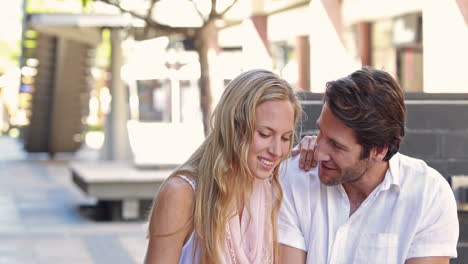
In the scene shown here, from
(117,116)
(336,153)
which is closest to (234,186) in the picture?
(336,153)

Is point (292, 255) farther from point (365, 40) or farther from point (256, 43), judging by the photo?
point (365, 40)

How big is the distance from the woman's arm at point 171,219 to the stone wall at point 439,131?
3.48 ft

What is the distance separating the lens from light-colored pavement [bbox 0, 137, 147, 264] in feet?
29.7

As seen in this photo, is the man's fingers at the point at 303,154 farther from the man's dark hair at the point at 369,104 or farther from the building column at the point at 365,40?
the building column at the point at 365,40

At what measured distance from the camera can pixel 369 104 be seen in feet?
8.96

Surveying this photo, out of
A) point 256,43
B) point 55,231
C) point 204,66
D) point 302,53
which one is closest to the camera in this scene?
point 204,66

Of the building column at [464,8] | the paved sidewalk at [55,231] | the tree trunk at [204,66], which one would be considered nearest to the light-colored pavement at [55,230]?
the paved sidewalk at [55,231]

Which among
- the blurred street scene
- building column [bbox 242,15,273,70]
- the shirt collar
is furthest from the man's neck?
building column [bbox 242,15,273,70]

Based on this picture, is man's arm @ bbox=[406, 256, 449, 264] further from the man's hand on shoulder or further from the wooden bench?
the wooden bench

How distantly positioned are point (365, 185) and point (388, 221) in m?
0.13

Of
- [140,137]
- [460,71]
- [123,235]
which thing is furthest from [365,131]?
[140,137]

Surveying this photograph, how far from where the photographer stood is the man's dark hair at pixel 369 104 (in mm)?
2740

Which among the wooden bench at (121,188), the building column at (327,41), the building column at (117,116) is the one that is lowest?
the wooden bench at (121,188)

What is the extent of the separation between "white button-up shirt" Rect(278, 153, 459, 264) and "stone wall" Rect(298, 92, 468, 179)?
76 cm
